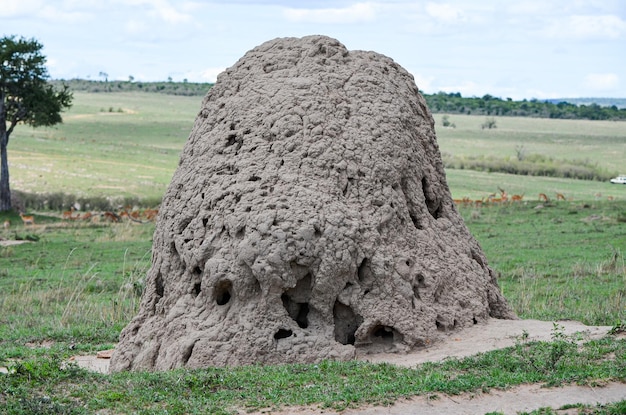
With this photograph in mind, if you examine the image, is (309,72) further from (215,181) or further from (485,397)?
(485,397)

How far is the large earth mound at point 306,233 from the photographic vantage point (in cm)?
787

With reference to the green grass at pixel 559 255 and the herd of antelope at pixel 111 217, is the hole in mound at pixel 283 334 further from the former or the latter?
the herd of antelope at pixel 111 217

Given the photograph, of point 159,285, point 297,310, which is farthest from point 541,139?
point 297,310

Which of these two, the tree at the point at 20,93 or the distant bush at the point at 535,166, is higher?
the tree at the point at 20,93

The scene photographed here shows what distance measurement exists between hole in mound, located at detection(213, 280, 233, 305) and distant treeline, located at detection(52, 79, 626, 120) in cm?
9282

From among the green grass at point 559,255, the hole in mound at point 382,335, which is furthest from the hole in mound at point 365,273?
the green grass at point 559,255

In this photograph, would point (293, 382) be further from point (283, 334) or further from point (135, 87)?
point (135, 87)

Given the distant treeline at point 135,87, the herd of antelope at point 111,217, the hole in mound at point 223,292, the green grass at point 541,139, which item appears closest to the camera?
the hole in mound at point 223,292

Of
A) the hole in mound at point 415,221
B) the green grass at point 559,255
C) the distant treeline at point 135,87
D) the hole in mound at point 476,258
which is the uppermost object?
the distant treeline at point 135,87

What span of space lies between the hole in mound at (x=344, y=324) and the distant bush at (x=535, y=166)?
138 ft

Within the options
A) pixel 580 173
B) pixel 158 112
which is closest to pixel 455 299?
pixel 580 173

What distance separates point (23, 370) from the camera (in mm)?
7020

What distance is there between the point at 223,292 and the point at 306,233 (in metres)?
1.01

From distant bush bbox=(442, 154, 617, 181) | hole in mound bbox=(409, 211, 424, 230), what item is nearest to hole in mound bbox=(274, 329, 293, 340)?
hole in mound bbox=(409, 211, 424, 230)
